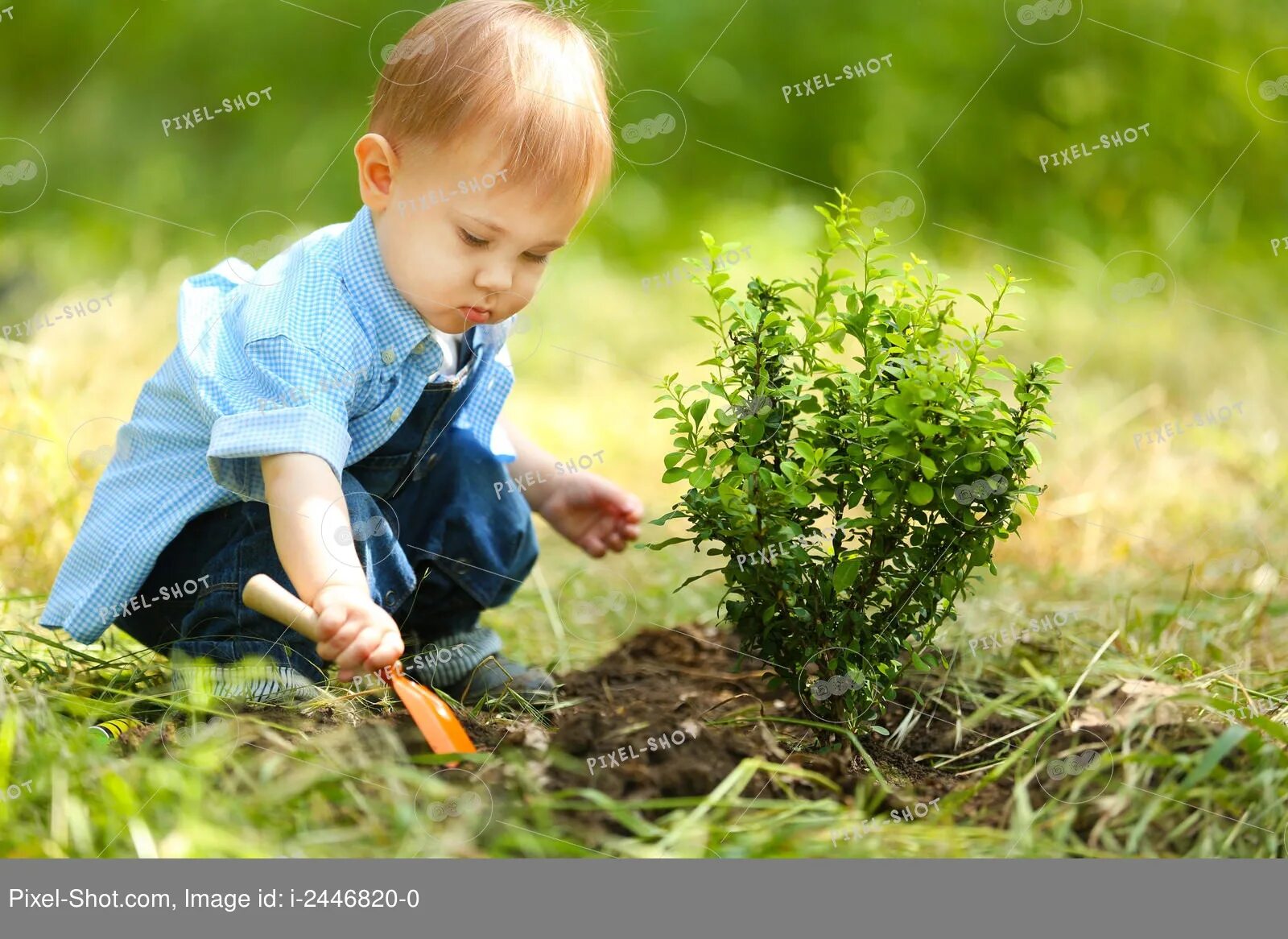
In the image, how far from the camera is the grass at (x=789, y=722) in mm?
1259

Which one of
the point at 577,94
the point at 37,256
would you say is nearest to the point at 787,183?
the point at 37,256

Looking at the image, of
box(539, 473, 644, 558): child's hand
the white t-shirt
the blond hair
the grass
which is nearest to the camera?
the grass

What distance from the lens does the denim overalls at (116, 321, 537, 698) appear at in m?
1.65

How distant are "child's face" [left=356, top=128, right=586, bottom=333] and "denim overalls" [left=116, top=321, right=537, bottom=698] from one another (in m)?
0.16

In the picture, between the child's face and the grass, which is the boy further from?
the grass

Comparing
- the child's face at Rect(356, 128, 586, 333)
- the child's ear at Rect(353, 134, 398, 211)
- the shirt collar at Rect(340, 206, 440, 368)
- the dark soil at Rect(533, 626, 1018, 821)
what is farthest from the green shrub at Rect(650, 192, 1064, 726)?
the child's ear at Rect(353, 134, 398, 211)

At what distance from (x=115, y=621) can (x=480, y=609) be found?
49 centimetres

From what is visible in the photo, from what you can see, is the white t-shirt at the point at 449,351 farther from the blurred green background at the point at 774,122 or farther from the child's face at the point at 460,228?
Answer: the blurred green background at the point at 774,122

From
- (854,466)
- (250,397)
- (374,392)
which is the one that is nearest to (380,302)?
(374,392)

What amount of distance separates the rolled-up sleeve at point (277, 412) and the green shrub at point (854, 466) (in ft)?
1.27

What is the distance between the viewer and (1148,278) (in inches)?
A: 153

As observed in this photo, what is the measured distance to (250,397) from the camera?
→ 1.55 m

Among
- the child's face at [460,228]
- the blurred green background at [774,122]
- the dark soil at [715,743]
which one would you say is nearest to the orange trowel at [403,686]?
the dark soil at [715,743]

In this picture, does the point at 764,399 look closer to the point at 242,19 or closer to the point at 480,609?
the point at 480,609
